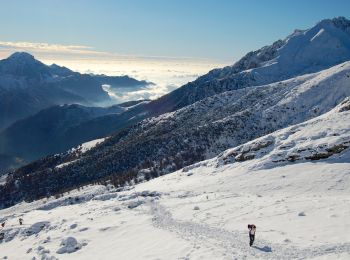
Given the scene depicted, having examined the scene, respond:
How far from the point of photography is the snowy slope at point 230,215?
3556 centimetres

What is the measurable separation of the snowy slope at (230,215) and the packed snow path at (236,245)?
8 cm

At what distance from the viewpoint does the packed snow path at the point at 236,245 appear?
104 feet

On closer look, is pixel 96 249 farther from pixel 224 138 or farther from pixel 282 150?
pixel 224 138

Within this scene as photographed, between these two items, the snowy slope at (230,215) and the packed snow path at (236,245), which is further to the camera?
the snowy slope at (230,215)

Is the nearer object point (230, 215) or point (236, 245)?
point (236, 245)

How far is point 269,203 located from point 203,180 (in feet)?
85.8

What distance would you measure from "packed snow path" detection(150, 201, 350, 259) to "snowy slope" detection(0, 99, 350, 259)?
0.08 metres

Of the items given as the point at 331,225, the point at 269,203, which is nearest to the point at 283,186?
the point at 269,203

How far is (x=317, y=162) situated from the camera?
222 ft

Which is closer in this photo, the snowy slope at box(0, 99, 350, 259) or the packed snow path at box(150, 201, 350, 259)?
the packed snow path at box(150, 201, 350, 259)

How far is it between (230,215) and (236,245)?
10.4 meters

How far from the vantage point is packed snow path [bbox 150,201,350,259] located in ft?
104

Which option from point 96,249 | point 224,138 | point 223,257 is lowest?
point 224,138

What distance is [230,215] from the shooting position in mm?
46094
